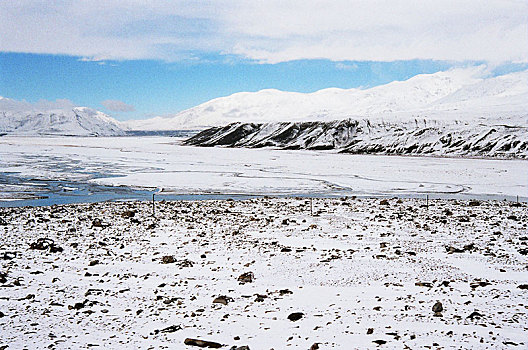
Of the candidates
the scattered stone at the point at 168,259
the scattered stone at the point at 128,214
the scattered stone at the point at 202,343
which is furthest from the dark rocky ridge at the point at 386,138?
the scattered stone at the point at 202,343

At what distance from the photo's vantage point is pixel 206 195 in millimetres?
26297

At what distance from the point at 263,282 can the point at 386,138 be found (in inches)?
3300

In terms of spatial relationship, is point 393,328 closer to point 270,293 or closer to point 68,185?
point 270,293

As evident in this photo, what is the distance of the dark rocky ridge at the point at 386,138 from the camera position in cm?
7196

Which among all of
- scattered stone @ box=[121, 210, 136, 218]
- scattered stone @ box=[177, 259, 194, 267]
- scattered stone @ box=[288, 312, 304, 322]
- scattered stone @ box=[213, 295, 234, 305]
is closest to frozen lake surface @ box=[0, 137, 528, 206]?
scattered stone @ box=[121, 210, 136, 218]

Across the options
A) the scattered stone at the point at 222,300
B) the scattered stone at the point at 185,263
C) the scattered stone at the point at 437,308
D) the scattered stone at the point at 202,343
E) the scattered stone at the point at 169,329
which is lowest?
the scattered stone at the point at 169,329

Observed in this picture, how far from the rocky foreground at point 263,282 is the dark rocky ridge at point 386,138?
58621mm

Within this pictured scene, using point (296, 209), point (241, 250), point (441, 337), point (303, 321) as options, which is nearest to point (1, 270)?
point (241, 250)

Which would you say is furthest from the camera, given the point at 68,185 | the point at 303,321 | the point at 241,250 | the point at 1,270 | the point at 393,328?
the point at 68,185

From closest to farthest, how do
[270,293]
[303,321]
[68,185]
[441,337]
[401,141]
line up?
1. [441,337]
2. [303,321]
3. [270,293]
4. [68,185]
5. [401,141]

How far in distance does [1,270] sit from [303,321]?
688 cm

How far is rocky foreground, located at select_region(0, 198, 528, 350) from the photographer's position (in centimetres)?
667

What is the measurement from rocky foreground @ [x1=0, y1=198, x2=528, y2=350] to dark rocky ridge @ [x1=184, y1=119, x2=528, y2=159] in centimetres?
5862

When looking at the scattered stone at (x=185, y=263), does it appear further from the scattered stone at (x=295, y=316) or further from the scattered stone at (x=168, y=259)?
the scattered stone at (x=295, y=316)
